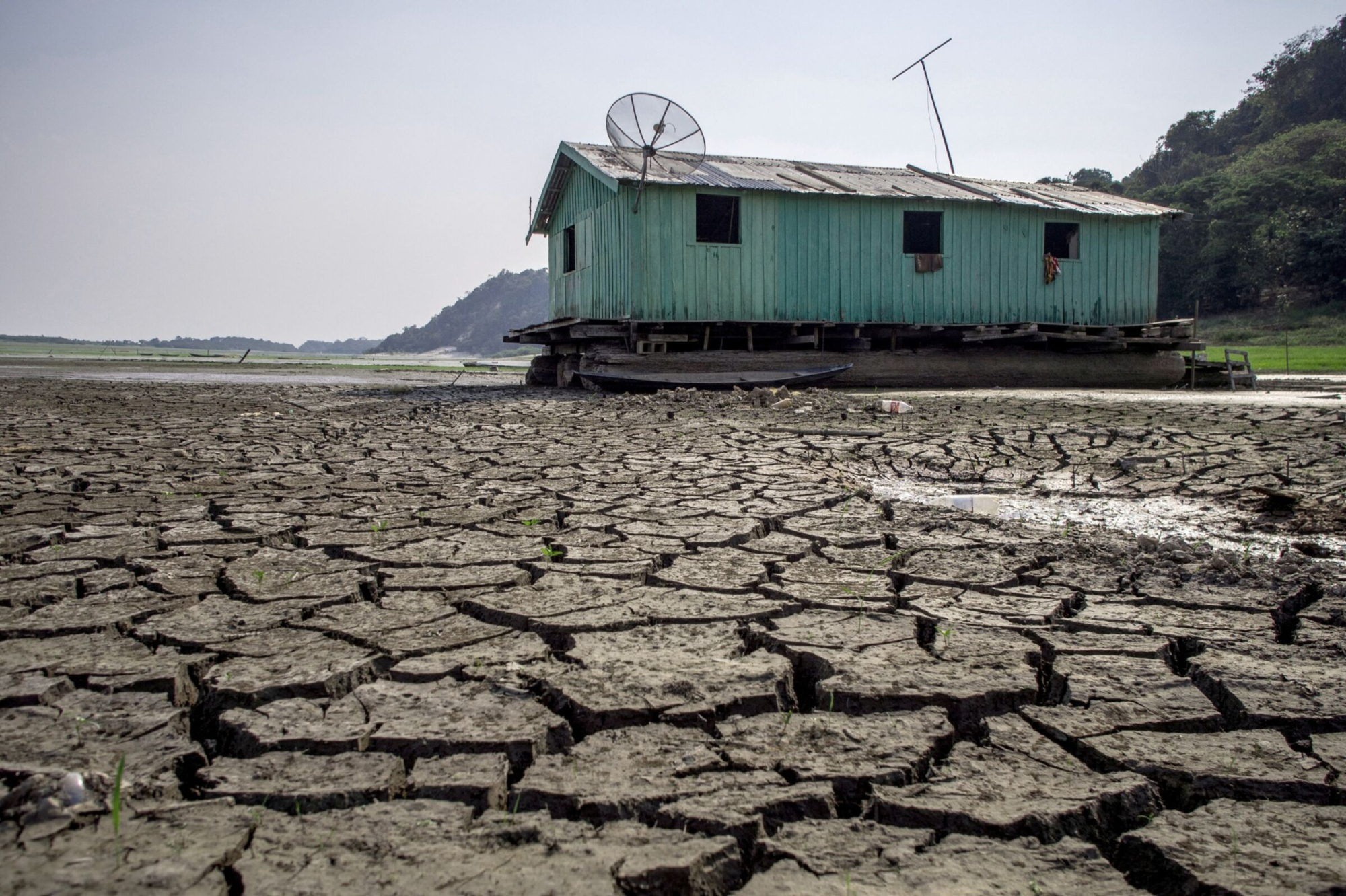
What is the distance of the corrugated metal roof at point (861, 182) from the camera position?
1361cm

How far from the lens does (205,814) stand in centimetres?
158

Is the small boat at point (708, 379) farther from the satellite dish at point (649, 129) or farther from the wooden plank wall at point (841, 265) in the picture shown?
the satellite dish at point (649, 129)

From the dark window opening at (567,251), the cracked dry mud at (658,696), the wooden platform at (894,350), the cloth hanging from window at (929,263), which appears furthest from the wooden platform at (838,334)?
the cracked dry mud at (658,696)

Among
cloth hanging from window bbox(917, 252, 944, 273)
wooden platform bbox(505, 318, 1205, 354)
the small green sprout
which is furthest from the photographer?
cloth hanging from window bbox(917, 252, 944, 273)

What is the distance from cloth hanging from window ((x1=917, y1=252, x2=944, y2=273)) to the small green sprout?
1448 centimetres

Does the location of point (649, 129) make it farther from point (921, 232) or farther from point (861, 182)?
point (921, 232)

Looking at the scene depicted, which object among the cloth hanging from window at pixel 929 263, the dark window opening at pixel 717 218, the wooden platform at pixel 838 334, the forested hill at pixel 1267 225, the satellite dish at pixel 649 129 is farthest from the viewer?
the forested hill at pixel 1267 225

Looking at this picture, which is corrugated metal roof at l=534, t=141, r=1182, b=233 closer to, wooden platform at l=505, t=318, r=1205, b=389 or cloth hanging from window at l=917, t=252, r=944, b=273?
cloth hanging from window at l=917, t=252, r=944, b=273

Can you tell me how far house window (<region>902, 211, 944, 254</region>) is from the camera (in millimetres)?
15328

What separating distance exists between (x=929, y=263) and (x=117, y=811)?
48.2 feet

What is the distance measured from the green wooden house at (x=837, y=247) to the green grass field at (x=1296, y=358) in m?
3.35

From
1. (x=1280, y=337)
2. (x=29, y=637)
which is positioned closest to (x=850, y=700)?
(x=29, y=637)

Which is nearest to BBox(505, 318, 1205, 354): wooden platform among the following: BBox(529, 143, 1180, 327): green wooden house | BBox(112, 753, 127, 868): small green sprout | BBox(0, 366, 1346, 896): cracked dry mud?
BBox(529, 143, 1180, 327): green wooden house

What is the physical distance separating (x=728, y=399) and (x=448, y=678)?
28.6 ft
